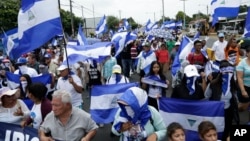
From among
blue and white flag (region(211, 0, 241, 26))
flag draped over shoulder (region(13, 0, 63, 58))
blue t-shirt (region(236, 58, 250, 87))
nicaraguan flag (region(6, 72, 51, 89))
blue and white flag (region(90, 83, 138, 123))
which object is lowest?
blue and white flag (region(90, 83, 138, 123))

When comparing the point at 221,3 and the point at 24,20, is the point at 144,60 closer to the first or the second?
the point at 221,3

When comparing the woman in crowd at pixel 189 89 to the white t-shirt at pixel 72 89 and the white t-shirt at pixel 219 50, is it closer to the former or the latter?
the white t-shirt at pixel 72 89

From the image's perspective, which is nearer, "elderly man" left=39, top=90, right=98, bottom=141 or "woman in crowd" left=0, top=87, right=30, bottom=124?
"elderly man" left=39, top=90, right=98, bottom=141

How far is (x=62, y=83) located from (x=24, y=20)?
4.11ft

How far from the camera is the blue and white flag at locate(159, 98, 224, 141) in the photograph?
5.14 metres

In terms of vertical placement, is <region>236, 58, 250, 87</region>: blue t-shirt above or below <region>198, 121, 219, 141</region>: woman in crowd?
above

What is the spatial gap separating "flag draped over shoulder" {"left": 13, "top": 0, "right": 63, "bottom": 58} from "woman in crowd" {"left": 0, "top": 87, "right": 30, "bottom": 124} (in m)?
1.43

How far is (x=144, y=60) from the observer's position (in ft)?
34.7

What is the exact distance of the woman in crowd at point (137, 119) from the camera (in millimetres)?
3561

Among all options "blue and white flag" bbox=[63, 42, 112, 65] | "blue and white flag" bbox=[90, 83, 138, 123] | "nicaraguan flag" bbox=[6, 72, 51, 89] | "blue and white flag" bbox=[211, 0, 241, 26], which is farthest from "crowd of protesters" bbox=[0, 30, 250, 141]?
"blue and white flag" bbox=[211, 0, 241, 26]

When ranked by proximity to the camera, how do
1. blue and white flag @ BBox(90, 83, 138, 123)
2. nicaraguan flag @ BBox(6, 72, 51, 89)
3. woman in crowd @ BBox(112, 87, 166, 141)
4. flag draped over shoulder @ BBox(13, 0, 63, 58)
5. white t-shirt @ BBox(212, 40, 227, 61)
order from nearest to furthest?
1. woman in crowd @ BBox(112, 87, 166, 141)
2. flag draped over shoulder @ BBox(13, 0, 63, 58)
3. blue and white flag @ BBox(90, 83, 138, 123)
4. nicaraguan flag @ BBox(6, 72, 51, 89)
5. white t-shirt @ BBox(212, 40, 227, 61)

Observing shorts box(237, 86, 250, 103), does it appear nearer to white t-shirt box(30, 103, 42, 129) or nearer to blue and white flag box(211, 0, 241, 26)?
white t-shirt box(30, 103, 42, 129)

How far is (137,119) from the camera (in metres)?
3.65

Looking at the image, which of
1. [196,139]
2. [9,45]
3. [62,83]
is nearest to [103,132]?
[62,83]
